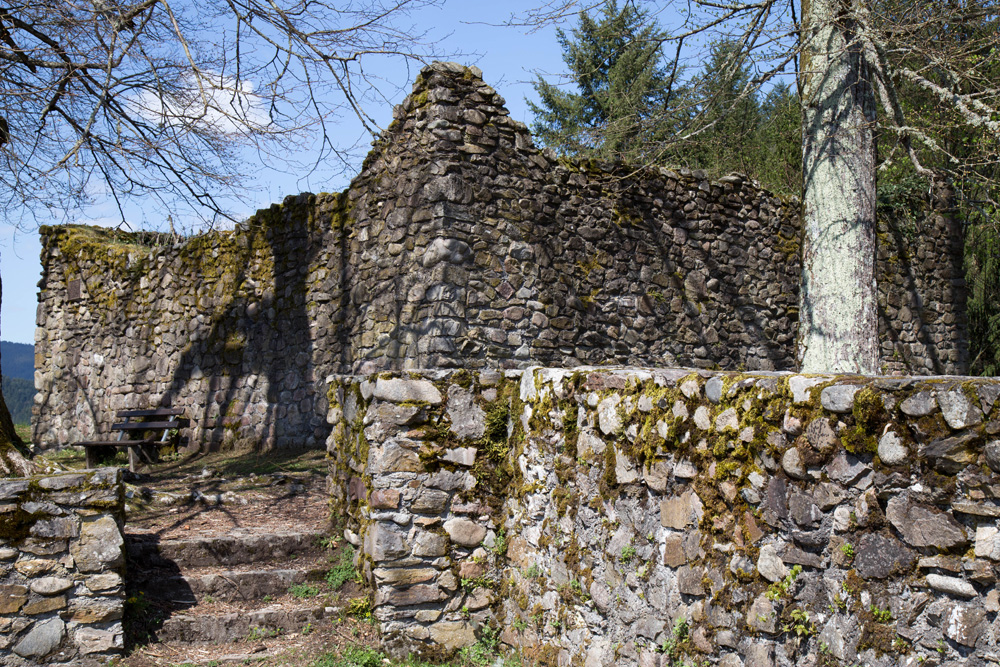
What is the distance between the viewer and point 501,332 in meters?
7.17

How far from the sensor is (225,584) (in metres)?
4.72

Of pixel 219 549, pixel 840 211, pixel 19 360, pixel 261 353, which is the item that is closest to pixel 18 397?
pixel 19 360

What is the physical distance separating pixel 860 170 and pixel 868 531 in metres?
5.51

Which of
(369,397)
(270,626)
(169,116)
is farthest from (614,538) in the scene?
(169,116)

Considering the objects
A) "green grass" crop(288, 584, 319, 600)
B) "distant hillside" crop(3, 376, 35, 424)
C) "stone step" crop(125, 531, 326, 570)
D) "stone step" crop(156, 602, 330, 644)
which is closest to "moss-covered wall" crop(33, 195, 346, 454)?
"stone step" crop(125, 531, 326, 570)

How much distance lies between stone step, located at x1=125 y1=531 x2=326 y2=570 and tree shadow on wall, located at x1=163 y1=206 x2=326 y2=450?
3957 mm

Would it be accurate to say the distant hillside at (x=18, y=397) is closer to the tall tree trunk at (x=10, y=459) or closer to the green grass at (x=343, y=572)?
the tall tree trunk at (x=10, y=459)

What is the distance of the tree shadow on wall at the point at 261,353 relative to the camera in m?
9.43

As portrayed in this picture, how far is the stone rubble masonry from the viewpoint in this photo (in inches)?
282

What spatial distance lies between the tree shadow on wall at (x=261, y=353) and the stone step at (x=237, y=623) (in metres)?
4.81

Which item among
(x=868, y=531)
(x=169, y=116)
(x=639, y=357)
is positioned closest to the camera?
(x=868, y=531)

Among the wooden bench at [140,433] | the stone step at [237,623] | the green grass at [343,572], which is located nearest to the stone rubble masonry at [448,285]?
the wooden bench at [140,433]

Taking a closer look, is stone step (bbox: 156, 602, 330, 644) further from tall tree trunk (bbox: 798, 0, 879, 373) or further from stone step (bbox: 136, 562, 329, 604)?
tall tree trunk (bbox: 798, 0, 879, 373)

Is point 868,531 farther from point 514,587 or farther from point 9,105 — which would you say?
point 9,105
